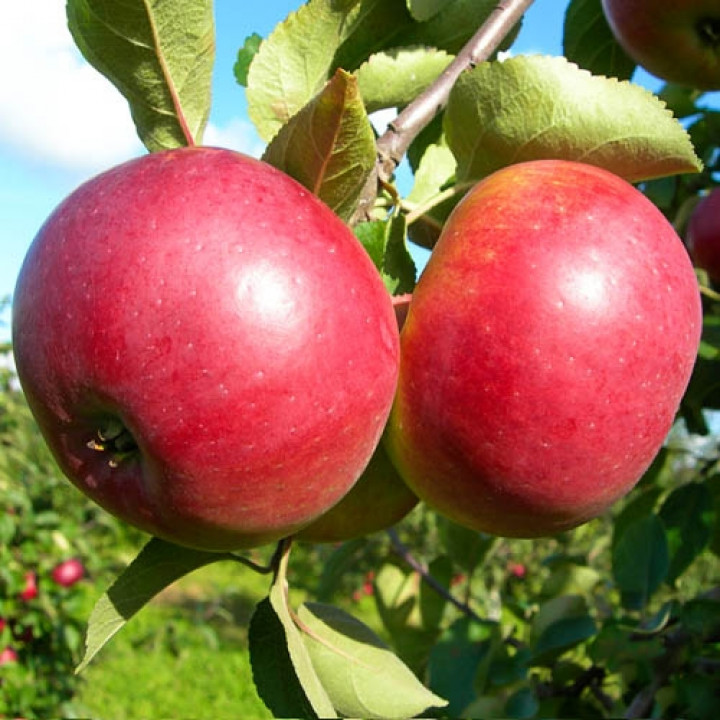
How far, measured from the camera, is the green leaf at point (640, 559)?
1.33 m

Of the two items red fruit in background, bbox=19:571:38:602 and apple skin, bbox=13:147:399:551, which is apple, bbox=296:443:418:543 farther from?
red fruit in background, bbox=19:571:38:602

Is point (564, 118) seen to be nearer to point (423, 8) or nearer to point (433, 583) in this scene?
point (423, 8)

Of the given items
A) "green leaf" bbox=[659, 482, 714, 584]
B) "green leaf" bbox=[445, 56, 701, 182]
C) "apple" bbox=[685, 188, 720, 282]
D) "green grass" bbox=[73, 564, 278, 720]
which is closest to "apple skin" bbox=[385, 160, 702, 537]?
"green leaf" bbox=[445, 56, 701, 182]

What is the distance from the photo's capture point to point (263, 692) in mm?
789

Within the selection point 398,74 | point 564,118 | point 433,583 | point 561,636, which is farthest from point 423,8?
point 433,583

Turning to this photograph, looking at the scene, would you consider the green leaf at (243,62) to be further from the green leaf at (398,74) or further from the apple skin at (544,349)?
the apple skin at (544,349)

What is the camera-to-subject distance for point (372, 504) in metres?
0.77

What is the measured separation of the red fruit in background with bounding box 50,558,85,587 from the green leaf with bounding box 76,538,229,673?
270 cm

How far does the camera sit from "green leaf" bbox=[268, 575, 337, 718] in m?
0.67

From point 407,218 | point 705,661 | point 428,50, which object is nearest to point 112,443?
point 407,218

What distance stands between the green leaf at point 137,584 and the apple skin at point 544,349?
205 millimetres

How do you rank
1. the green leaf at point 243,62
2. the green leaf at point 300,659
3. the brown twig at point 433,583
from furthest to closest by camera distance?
1. the brown twig at point 433,583
2. the green leaf at point 243,62
3. the green leaf at point 300,659

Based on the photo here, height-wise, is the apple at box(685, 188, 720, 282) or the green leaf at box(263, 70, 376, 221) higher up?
the green leaf at box(263, 70, 376, 221)

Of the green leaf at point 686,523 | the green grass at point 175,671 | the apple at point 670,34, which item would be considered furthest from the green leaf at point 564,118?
the green grass at point 175,671
